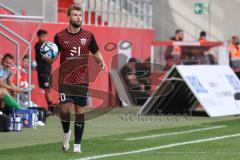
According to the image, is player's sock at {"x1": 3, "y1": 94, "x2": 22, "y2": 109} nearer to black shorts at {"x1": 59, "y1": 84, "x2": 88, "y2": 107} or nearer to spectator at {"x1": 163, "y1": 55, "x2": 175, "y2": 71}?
black shorts at {"x1": 59, "y1": 84, "x2": 88, "y2": 107}

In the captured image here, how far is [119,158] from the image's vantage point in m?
12.2

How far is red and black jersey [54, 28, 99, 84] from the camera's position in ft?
43.0

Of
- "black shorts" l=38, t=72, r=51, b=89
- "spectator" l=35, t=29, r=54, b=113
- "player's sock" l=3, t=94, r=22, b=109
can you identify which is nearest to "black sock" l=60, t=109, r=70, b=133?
"player's sock" l=3, t=94, r=22, b=109

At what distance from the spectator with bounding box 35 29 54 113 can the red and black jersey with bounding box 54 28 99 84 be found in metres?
8.91

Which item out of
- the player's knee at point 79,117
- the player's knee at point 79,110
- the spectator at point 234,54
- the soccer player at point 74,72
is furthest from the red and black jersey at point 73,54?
the spectator at point 234,54

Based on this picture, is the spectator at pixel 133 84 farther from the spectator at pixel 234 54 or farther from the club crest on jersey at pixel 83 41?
the club crest on jersey at pixel 83 41

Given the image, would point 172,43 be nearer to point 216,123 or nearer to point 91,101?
point 91,101

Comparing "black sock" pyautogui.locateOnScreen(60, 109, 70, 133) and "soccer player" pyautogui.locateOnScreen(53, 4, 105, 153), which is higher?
"soccer player" pyautogui.locateOnScreen(53, 4, 105, 153)

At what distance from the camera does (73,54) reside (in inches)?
517

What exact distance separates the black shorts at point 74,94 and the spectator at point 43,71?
8.98 m

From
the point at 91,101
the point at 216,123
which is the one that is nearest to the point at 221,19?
the point at 91,101

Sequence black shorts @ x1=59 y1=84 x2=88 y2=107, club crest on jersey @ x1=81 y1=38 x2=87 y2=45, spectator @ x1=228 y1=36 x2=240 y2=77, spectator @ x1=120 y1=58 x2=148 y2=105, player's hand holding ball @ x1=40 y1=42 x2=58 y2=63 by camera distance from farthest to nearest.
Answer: spectator @ x1=228 y1=36 x2=240 y2=77 < spectator @ x1=120 y1=58 x2=148 y2=105 < club crest on jersey @ x1=81 y1=38 x2=87 y2=45 < black shorts @ x1=59 y1=84 x2=88 y2=107 < player's hand holding ball @ x1=40 y1=42 x2=58 y2=63

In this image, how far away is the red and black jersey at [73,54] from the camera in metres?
13.1

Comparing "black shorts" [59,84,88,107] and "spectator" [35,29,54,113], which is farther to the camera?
"spectator" [35,29,54,113]
